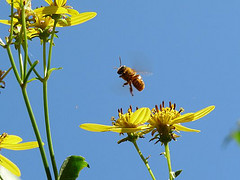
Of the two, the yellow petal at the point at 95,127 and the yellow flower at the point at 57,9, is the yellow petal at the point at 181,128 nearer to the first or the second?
the yellow petal at the point at 95,127

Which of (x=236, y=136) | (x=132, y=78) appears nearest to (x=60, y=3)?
(x=132, y=78)

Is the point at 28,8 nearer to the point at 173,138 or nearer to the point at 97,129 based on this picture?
the point at 97,129

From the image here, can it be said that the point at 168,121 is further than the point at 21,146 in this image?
Yes

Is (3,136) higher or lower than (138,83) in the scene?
lower

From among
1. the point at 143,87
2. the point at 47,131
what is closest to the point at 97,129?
the point at 47,131

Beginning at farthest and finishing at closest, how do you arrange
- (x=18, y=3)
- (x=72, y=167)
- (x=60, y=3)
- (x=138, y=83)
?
1. (x=138, y=83)
2. (x=60, y=3)
3. (x=18, y=3)
4. (x=72, y=167)

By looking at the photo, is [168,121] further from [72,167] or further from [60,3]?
[60,3]

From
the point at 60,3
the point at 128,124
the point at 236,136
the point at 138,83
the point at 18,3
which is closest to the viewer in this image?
the point at 236,136

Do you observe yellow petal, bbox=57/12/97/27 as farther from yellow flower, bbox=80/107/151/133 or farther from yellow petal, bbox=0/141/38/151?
yellow petal, bbox=0/141/38/151

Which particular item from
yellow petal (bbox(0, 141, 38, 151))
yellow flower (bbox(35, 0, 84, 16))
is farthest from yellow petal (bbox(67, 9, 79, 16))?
yellow petal (bbox(0, 141, 38, 151))
